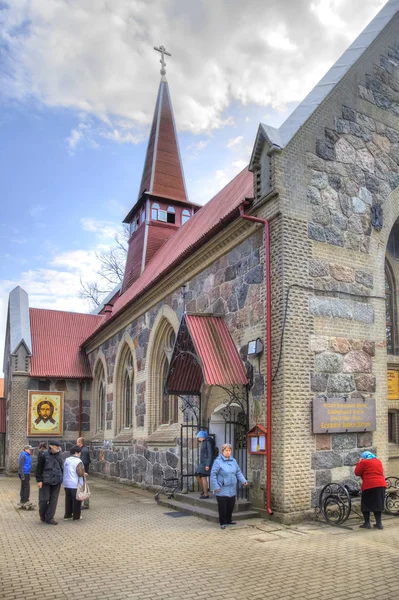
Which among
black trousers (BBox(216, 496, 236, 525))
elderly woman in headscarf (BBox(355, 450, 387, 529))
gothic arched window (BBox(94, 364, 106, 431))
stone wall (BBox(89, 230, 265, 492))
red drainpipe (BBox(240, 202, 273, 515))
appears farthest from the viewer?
gothic arched window (BBox(94, 364, 106, 431))

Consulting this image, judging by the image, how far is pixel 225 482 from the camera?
9406 millimetres

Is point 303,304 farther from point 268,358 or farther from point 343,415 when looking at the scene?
point 343,415

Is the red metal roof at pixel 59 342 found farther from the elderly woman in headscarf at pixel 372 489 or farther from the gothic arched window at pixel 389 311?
the elderly woman in headscarf at pixel 372 489

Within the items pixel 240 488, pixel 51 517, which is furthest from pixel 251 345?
pixel 51 517

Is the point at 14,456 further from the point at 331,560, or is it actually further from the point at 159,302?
the point at 331,560

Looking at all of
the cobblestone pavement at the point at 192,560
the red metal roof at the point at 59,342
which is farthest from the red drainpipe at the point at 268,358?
the red metal roof at the point at 59,342

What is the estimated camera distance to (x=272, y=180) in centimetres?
1080

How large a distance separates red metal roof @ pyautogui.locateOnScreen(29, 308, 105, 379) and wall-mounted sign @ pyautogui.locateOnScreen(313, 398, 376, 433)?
52.2ft

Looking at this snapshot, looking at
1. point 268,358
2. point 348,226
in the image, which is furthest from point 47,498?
point 348,226

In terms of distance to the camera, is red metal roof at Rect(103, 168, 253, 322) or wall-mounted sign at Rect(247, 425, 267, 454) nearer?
wall-mounted sign at Rect(247, 425, 267, 454)

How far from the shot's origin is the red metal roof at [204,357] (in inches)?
428

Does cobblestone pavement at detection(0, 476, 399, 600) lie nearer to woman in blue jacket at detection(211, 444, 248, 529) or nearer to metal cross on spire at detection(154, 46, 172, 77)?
woman in blue jacket at detection(211, 444, 248, 529)

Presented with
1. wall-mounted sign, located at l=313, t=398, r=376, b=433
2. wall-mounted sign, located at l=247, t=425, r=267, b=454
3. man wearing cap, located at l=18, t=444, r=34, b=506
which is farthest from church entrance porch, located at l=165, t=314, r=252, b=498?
man wearing cap, located at l=18, t=444, r=34, b=506

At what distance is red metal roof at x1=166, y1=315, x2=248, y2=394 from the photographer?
35.7 feet
